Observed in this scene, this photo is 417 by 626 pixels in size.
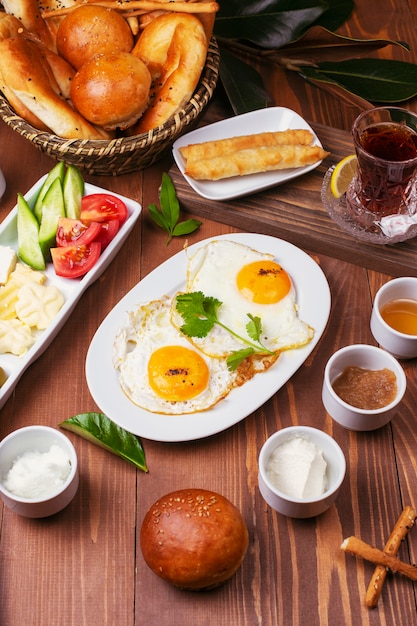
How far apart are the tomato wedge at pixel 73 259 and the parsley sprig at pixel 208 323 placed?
0.35 metres

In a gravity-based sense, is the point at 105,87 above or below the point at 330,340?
above

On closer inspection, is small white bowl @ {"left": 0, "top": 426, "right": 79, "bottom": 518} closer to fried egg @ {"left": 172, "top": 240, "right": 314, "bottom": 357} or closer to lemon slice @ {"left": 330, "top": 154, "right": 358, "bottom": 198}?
fried egg @ {"left": 172, "top": 240, "right": 314, "bottom": 357}

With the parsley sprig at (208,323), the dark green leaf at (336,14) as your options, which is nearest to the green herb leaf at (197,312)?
the parsley sprig at (208,323)

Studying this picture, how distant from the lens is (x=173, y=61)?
274cm

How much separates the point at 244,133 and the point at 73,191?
2.36 feet

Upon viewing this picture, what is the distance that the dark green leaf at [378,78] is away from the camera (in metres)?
3.08

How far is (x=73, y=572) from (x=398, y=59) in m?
2.54

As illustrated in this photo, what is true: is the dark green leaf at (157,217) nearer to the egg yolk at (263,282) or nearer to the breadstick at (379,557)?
the egg yolk at (263,282)

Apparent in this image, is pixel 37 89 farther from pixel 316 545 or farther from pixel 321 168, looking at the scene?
pixel 316 545

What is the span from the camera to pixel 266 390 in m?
2.24

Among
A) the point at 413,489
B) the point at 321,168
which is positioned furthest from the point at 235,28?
the point at 413,489

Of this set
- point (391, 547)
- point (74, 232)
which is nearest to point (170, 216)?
point (74, 232)

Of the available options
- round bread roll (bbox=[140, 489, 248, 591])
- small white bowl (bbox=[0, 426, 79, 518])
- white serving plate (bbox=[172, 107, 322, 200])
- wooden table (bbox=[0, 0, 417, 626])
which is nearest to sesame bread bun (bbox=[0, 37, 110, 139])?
white serving plate (bbox=[172, 107, 322, 200])

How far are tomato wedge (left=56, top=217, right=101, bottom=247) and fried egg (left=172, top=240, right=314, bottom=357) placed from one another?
0.34 m
